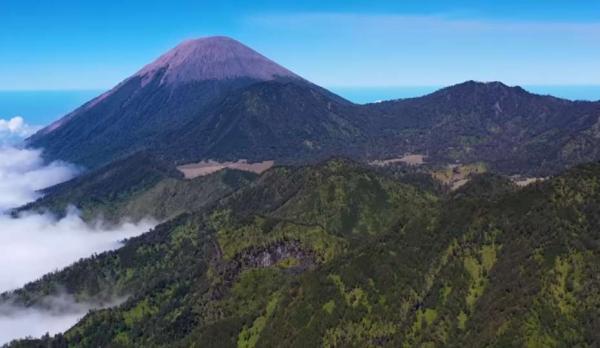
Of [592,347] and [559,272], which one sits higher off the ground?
[559,272]

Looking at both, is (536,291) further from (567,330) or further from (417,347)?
(417,347)

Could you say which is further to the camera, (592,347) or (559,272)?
(559,272)

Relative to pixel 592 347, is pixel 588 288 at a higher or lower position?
higher

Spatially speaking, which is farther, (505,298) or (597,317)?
(505,298)

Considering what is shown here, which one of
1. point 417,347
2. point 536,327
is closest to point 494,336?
point 536,327

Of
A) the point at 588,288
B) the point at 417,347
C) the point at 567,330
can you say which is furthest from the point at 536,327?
the point at 417,347

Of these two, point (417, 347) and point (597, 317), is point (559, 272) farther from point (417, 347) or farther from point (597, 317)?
point (417, 347)

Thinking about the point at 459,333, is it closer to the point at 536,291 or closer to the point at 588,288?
the point at 536,291
